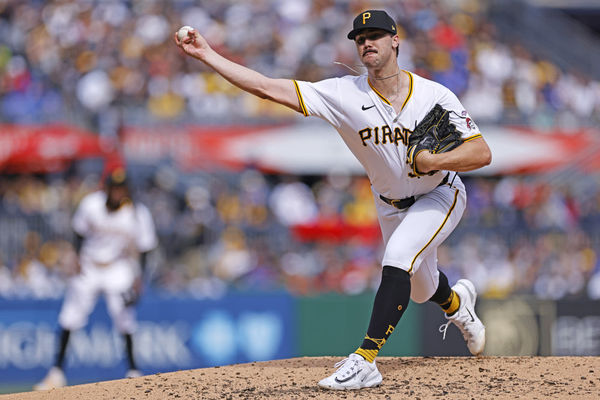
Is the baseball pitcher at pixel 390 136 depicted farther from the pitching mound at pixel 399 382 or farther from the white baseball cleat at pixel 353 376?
the pitching mound at pixel 399 382

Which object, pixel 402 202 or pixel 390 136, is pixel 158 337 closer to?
pixel 402 202

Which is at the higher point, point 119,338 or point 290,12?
point 290,12

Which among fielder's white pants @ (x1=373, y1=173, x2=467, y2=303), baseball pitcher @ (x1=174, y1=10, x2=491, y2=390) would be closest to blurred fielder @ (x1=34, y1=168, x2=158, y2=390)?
fielder's white pants @ (x1=373, y1=173, x2=467, y2=303)

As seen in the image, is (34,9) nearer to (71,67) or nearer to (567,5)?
(71,67)

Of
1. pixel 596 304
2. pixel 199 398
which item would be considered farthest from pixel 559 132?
pixel 199 398

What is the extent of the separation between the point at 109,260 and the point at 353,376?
201 inches

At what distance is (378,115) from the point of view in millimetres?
5301

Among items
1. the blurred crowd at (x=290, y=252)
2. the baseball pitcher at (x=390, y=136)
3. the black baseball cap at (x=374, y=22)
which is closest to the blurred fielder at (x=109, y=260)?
the blurred crowd at (x=290, y=252)

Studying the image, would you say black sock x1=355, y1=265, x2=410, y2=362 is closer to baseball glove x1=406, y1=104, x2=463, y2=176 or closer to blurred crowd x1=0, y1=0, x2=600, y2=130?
baseball glove x1=406, y1=104, x2=463, y2=176

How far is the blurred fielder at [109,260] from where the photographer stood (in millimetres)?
9391

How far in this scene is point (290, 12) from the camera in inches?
708

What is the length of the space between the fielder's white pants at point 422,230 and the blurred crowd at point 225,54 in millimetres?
9058

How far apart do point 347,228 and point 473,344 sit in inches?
263

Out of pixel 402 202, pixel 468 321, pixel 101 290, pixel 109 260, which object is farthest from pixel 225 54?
pixel 402 202
